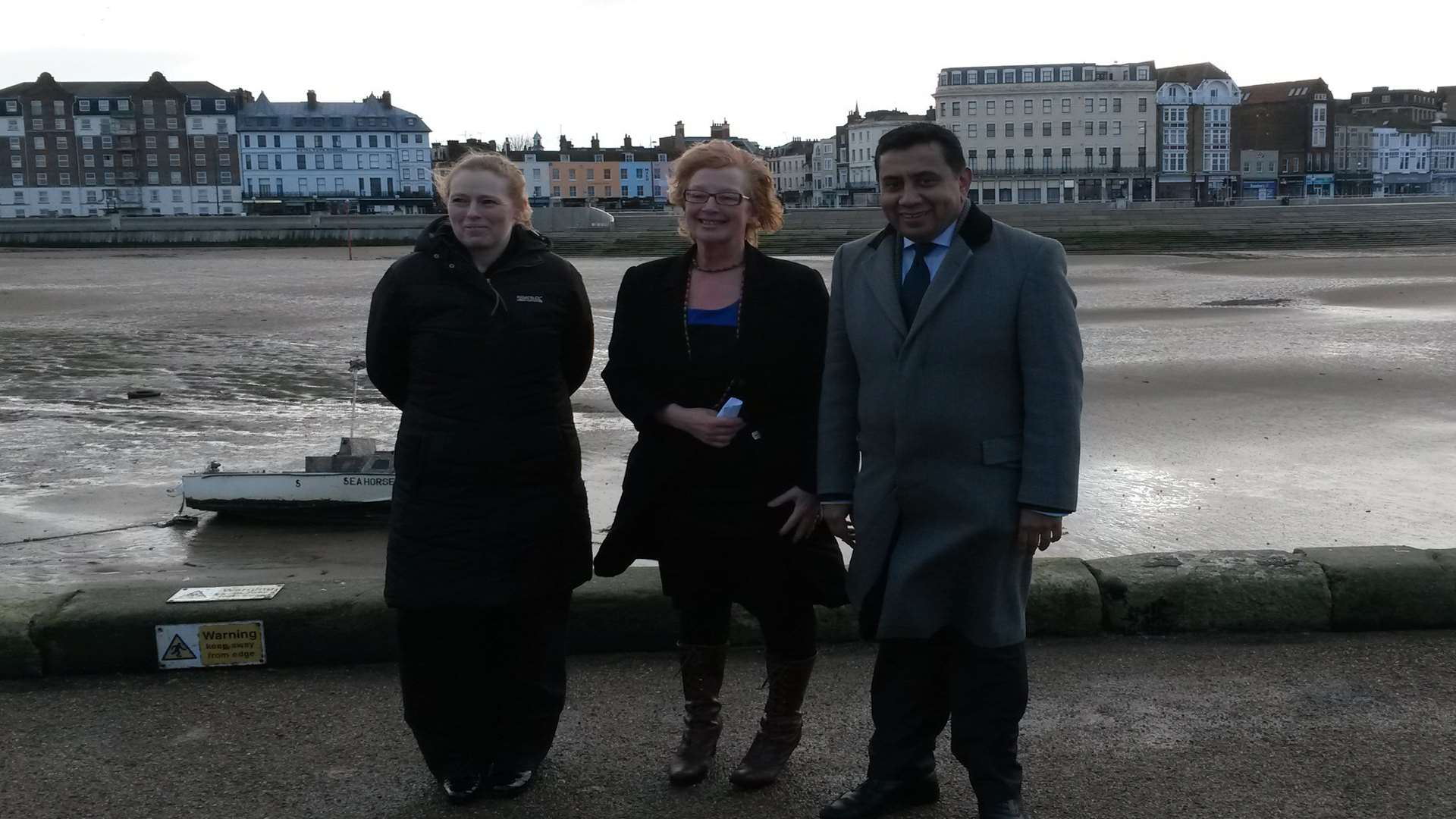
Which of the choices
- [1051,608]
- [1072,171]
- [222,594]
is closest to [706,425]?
[1051,608]

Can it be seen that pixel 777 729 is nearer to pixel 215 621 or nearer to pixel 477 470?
pixel 477 470

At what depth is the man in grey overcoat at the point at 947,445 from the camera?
305 cm

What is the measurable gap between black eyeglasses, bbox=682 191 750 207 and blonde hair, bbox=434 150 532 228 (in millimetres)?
419

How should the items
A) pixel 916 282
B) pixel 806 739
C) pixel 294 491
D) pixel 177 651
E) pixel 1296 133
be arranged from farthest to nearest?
pixel 1296 133
pixel 294 491
pixel 177 651
pixel 806 739
pixel 916 282

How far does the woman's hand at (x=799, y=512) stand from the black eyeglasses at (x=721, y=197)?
0.74 metres

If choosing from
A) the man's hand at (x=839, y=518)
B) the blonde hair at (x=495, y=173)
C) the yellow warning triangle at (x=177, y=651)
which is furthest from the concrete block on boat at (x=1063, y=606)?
the yellow warning triangle at (x=177, y=651)

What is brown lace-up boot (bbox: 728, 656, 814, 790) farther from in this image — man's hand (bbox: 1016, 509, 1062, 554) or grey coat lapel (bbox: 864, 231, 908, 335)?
grey coat lapel (bbox: 864, 231, 908, 335)

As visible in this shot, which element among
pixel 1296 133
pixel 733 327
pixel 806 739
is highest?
pixel 1296 133

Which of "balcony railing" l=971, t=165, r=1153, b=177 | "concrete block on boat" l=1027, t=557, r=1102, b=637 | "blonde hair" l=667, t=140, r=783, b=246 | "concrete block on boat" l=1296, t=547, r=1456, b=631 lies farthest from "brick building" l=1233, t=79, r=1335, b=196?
"blonde hair" l=667, t=140, r=783, b=246

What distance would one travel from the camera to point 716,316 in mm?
3471

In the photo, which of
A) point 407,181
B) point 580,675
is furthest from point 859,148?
point 580,675

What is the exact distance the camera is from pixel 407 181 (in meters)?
104

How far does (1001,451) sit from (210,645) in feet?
8.34

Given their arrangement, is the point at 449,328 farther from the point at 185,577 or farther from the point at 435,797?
the point at 185,577
